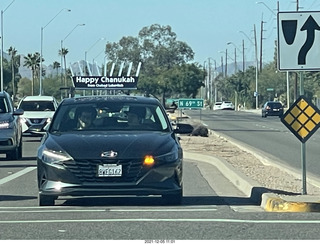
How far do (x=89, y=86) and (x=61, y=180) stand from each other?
106 feet

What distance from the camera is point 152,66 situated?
115m

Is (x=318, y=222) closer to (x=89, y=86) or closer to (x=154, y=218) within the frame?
(x=154, y=218)

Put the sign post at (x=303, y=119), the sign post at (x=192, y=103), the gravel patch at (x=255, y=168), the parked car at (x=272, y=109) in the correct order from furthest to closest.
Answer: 1. the parked car at (x=272, y=109)
2. the sign post at (x=192, y=103)
3. the gravel patch at (x=255, y=168)
4. the sign post at (x=303, y=119)

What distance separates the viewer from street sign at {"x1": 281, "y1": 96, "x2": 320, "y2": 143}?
43.1 ft

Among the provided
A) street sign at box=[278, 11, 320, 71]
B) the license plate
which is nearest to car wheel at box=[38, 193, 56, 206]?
the license plate

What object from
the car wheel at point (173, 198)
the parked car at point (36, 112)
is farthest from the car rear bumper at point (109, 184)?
the parked car at point (36, 112)

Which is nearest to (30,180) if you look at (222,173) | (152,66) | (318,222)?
(222,173)

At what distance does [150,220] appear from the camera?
10.2 metres

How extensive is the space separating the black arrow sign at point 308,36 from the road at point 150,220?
2.47 metres

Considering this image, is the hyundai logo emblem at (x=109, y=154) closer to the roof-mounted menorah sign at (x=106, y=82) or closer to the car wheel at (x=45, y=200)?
the car wheel at (x=45, y=200)

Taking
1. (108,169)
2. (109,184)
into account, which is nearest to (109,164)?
(108,169)

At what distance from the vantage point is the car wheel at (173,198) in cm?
1207

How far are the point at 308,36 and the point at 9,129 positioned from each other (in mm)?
12171

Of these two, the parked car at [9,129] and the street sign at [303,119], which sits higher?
the street sign at [303,119]
